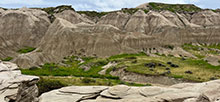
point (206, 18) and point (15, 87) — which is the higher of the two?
point (206, 18)

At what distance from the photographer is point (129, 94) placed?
17.8 m

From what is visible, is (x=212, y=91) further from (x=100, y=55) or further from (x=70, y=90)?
(x=100, y=55)

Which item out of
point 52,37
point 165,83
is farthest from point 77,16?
point 165,83

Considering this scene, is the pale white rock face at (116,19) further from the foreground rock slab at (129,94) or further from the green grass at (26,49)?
the foreground rock slab at (129,94)

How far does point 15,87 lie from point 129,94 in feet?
28.3

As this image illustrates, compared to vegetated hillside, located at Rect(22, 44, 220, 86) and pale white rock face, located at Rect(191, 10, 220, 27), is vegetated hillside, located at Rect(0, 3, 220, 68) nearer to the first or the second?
pale white rock face, located at Rect(191, 10, 220, 27)

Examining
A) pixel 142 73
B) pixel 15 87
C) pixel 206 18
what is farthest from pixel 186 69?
pixel 206 18

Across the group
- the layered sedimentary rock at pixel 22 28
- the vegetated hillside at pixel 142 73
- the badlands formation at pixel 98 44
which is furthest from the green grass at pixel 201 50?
the layered sedimentary rock at pixel 22 28

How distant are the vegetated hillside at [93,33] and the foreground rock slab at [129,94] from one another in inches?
1738

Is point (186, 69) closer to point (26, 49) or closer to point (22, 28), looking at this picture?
point (26, 49)

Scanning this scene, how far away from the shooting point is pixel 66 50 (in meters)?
82.9

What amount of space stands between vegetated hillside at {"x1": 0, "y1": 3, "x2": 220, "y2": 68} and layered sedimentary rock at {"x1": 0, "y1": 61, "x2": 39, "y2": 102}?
43.2 m

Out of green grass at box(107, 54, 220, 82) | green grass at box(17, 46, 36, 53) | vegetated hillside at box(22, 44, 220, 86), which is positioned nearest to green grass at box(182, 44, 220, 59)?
green grass at box(107, 54, 220, 82)

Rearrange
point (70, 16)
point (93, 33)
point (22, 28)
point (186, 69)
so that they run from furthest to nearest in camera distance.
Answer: point (70, 16), point (22, 28), point (93, 33), point (186, 69)
